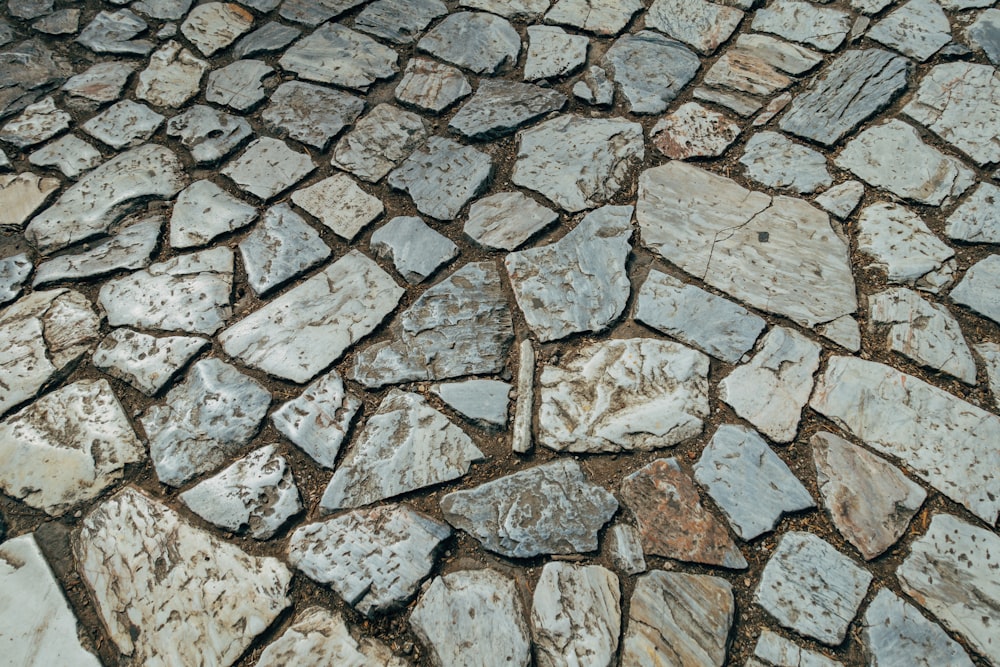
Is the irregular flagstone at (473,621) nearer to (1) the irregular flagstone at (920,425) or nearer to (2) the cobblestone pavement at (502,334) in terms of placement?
(2) the cobblestone pavement at (502,334)

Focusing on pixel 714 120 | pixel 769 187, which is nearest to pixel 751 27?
pixel 714 120

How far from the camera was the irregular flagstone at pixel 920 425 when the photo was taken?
1.86 m

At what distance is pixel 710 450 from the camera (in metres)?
1.94

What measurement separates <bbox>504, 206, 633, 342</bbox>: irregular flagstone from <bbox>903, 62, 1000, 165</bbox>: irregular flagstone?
1.13 m

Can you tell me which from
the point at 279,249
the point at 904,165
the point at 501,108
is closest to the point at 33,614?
the point at 279,249

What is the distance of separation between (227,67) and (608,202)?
160 centimetres

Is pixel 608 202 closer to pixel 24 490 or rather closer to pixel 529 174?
pixel 529 174

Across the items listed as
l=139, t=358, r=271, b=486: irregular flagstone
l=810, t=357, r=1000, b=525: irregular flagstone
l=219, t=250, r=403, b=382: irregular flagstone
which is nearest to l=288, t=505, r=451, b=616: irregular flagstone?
l=139, t=358, r=271, b=486: irregular flagstone

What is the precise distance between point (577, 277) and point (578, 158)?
20.1 inches

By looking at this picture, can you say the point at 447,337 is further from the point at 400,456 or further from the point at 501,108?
the point at 501,108

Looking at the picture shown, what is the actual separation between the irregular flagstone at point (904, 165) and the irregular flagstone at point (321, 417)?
1.77 meters

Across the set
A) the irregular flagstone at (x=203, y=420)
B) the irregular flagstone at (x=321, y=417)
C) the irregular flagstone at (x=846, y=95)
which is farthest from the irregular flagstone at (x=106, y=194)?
the irregular flagstone at (x=846, y=95)

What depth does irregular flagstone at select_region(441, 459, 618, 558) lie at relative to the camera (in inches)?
71.2

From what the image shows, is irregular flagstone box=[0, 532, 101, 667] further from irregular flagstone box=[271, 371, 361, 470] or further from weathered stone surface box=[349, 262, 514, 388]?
weathered stone surface box=[349, 262, 514, 388]
